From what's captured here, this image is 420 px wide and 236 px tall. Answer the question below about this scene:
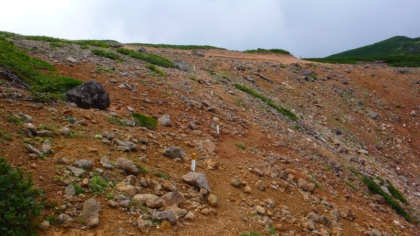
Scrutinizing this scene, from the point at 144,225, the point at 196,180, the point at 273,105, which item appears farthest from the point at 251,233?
the point at 273,105

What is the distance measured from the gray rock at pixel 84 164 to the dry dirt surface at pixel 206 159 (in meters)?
0.10

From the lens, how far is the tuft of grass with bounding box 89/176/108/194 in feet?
19.4

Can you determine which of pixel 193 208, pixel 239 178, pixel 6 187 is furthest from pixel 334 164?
pixel 6 187

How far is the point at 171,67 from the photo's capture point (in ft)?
64.6

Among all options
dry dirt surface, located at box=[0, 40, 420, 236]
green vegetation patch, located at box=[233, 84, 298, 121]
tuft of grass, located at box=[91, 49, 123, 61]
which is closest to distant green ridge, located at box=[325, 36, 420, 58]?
dry dirt surface, located at box=[0, 40, 420, 236]

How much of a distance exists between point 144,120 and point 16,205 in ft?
19.2

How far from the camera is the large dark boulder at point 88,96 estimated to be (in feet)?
32.1

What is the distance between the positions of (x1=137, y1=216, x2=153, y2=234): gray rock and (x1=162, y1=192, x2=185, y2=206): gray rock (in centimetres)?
80

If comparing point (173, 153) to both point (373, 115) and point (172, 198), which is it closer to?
point (172, 198)

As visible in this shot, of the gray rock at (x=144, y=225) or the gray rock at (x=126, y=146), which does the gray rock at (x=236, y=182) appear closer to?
the gray rock at (x=126, y=146)

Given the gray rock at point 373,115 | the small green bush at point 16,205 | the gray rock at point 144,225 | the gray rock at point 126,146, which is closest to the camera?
the small green bush at point 16,205

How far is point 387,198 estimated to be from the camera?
41.9 feet

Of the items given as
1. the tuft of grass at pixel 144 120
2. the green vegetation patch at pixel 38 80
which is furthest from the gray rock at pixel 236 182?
the green vegetation patch at pixel 38 80

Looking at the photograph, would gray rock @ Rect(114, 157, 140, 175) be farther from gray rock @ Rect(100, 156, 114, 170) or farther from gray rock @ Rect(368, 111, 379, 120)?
gray rock @ Rect(368, 111, 379, 120)
